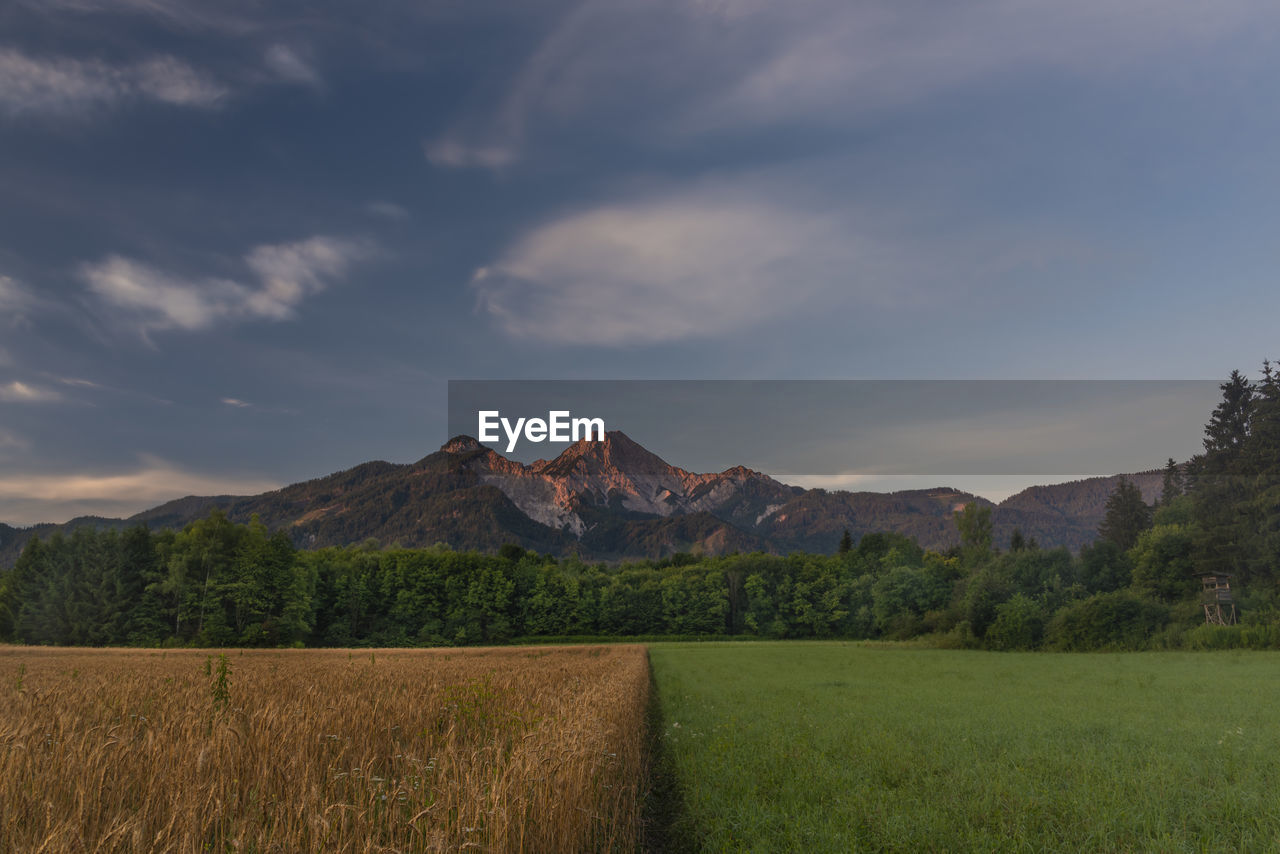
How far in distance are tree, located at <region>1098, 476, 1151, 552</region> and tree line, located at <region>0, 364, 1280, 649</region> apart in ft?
1.34

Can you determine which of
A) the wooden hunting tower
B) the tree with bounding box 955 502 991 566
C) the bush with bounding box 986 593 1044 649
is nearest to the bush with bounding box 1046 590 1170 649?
the bush with bounding box 986 593 1044 649

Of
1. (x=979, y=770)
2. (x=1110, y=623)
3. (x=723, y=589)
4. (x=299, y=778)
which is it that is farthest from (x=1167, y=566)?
(x=299, y=778)

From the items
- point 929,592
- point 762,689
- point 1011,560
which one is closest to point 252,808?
point 762,689

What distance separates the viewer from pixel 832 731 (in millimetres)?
14828

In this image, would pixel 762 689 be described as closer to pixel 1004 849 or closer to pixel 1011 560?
pixel 1004 849

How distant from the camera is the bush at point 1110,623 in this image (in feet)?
170

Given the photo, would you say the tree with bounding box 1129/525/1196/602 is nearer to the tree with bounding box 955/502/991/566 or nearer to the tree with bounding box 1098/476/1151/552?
the tree with bounding box 1098/476/1151/552

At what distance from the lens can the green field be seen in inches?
313

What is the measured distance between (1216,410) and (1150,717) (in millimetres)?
100152

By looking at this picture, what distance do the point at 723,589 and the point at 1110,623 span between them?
63341mm

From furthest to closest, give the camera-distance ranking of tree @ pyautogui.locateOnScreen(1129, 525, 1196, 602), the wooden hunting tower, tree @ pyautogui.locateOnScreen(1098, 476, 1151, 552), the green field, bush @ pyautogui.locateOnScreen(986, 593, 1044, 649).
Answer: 1. tree @ pyautogui.locateOnScreen(1098, 476, 1151, 552)
2. tree @ pyautogui.locateOnScreen(1129, 525, 1196, 602)
3. bush @ pyautogui.locateOnScreen(986, 593, 1044, 649)
4. the wooden hunting tower
5. the green field

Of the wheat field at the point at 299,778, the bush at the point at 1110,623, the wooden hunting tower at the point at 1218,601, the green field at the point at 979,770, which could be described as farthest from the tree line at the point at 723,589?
the wheat field at the point at 299,778

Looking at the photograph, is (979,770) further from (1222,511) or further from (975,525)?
(975,525)

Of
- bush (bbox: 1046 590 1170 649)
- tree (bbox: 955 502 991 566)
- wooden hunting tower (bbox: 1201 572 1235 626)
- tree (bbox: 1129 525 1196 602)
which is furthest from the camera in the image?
tree (bbox: 955 502 991 566)
